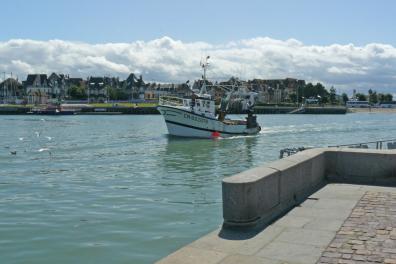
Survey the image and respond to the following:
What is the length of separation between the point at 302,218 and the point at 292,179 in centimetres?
117

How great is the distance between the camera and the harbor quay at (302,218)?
7316mm

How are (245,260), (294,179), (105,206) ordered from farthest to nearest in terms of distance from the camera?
(105,206) < (294,179) < (245,260)

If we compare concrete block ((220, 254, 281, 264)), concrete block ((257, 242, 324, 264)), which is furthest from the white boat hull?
concrete block ((220, 254, 281, 264))

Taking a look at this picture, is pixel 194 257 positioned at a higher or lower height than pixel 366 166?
lower

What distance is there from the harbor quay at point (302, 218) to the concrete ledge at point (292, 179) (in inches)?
0.6

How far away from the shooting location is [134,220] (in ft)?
48.0

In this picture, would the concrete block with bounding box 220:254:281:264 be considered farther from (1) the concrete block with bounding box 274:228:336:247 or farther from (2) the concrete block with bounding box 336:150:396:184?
(2) the concrete block with bounding box 336:150:396:184

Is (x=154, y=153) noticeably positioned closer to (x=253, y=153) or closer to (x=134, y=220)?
(x=253, y=153)

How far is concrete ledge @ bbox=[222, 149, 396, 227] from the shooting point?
847 centimetres

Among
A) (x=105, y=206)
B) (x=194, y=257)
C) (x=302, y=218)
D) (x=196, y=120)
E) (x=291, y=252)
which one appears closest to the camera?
(x=194, y=257)

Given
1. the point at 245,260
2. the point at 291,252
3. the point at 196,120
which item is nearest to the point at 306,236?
the point at 291,252

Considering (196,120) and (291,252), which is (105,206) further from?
(196,120)

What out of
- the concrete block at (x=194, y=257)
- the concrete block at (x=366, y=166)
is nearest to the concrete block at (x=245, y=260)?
the concrete block at (x=194, y=257)

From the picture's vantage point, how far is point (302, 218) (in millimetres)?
9430
